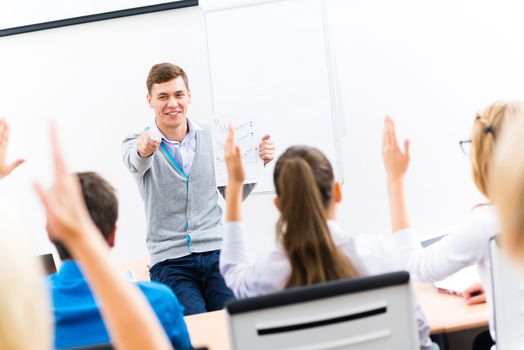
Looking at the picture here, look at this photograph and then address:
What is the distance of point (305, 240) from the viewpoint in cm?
180

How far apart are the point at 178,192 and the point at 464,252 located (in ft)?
5.91

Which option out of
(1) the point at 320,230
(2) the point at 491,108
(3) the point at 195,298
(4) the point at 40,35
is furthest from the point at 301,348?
(4) the point at 40,35

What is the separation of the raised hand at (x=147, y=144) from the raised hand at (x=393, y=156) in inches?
53.6

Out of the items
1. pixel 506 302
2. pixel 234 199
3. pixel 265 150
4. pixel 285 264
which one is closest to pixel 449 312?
pixel 506 302

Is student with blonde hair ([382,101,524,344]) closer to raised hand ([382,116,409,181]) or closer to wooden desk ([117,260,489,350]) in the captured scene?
raised hand ([382,116,409,181])

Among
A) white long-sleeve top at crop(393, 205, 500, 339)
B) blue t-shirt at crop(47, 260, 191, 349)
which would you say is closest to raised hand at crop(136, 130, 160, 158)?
blue t-shirt at crop(47, 260, 191, 349)

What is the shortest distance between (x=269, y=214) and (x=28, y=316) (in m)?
3.62

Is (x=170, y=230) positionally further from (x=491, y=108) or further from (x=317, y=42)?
(x=491, y=108)

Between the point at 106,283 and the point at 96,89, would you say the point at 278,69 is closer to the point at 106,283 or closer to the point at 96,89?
the point at 96,89

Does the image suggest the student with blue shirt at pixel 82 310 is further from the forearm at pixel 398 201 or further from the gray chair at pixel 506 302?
the gray chair at pixel 506 302

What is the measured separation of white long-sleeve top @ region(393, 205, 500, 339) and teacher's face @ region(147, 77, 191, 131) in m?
1.79

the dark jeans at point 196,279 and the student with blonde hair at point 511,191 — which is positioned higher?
the student with blonde hair at point 511,191

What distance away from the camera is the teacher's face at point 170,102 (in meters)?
3.49

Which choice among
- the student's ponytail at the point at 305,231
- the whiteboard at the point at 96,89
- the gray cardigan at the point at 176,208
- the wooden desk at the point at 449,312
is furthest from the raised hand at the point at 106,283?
the whiteboard at the point at 96,89
